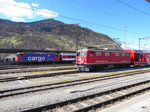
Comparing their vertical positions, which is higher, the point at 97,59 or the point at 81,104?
the point at 97,59

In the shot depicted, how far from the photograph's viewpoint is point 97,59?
1981 cm

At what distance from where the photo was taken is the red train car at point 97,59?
19.0 m

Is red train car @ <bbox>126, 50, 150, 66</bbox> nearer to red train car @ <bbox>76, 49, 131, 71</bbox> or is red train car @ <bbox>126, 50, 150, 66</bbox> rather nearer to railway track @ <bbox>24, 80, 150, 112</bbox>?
red train car @ <bbox>76, 49, 131, 71</bbox>

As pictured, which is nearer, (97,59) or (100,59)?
(97,59)

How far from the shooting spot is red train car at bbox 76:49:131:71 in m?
19.0

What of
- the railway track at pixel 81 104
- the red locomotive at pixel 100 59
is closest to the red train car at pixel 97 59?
the red locomotive at pixel 100 59

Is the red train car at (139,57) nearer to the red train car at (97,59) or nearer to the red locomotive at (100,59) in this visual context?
the red locomotive at (100,59)

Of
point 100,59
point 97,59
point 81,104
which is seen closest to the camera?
point 81,104

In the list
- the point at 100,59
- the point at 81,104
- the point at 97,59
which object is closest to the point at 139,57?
the point at 100,59

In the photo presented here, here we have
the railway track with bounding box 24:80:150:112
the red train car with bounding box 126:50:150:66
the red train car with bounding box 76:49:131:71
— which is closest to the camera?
the railway track with bounding box 24:80:150:112

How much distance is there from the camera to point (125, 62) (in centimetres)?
2458

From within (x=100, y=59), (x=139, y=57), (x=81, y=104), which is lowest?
(x=81, y=104)

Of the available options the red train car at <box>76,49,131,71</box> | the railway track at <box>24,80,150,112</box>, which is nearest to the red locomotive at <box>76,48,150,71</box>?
the red train car at <box>76,49,131,71</box>

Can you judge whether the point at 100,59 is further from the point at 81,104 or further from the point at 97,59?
the point at 81,104
